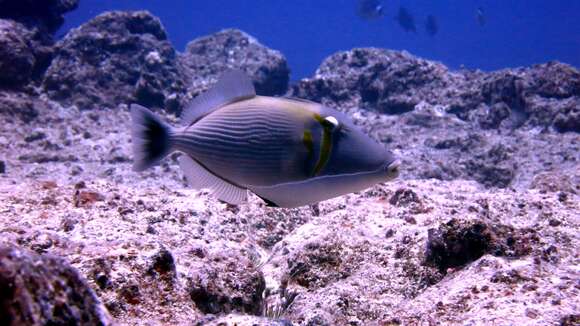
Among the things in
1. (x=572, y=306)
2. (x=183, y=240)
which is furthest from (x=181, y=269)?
(x=572, y=306)

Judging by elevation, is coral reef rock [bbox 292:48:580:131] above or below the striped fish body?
above

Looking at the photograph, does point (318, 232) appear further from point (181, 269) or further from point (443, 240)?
point (181, 269)

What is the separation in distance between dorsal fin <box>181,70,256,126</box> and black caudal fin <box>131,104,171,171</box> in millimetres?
138

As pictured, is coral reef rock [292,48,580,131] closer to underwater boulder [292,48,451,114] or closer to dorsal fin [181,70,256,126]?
underwater boulder [292,48,451,114]

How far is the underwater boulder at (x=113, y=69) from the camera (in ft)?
35.8

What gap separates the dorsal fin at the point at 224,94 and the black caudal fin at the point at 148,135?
5.4 inches

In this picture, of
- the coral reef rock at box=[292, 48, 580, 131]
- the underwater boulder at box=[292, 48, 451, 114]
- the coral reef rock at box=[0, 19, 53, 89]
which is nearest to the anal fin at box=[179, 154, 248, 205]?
the coral reef rock at box=[292, 48, 580, 131]

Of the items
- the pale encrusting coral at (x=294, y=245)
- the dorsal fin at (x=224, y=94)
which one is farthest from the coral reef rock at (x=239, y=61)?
the dorsal fin at (x=224, y=94)

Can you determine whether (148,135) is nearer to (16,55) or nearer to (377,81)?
(16,55)

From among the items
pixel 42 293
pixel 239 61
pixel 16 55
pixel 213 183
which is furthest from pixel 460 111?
pixel 42 293

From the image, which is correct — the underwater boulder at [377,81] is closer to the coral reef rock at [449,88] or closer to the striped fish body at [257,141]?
the coral reef rock at [449,88]

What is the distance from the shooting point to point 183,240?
10.2ft

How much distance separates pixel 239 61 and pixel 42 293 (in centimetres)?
1386

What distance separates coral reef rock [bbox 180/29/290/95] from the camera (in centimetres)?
1376
